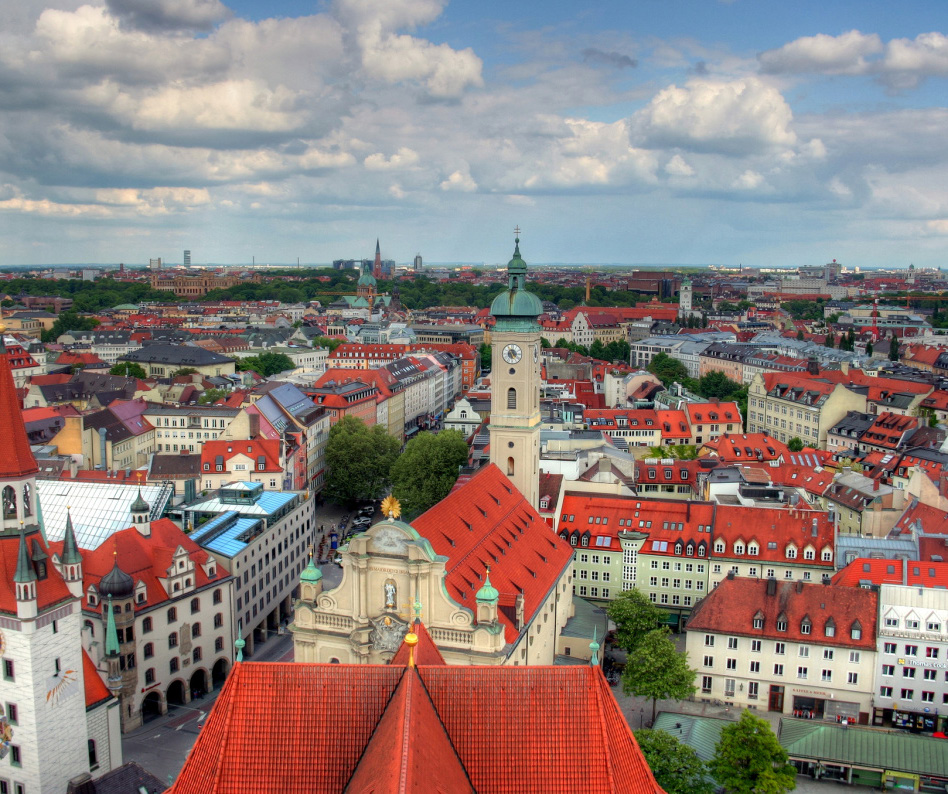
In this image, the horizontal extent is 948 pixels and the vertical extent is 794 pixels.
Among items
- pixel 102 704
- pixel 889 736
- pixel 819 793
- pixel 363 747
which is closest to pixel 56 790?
pixel 102 704

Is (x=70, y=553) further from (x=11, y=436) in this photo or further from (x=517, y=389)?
(x=517, y=389)

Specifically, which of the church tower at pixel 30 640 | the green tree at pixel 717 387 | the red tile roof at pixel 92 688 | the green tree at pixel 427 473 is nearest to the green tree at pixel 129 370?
the green tree at pixel 427 473

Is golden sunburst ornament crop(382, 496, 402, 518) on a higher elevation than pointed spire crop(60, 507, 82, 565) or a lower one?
higher

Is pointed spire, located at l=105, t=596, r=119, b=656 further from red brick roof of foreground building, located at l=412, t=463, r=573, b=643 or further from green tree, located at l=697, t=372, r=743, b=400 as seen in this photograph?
green tree, located at l=697, t=372, r=743, b=400

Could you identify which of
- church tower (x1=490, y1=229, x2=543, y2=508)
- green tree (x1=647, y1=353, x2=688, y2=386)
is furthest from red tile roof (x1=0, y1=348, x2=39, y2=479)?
green tree (x1=647, y1=353, x2=688, y2=386)

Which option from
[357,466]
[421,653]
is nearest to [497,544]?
[421,653]

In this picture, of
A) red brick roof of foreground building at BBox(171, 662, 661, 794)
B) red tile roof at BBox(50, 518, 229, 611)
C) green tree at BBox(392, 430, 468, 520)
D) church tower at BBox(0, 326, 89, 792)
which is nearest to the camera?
red brick roof of foreground building at BBox(171, 662, 661, 794)

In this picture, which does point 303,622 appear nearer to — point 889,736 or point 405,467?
point 889,736
